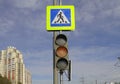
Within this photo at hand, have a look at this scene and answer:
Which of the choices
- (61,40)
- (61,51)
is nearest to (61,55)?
(61,51)

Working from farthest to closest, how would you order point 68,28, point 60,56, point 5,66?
1. point 5,66
2. point 68,28
3. point 60,56

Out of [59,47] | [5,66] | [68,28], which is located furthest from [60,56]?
[5,66]

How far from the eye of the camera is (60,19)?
11734mm

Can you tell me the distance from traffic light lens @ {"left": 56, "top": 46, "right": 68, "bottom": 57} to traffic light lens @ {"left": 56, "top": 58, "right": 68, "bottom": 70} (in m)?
0.14

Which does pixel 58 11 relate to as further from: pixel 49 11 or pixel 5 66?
pixel 5 66

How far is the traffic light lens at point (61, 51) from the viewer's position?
1063cm

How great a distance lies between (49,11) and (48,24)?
414 millimetres

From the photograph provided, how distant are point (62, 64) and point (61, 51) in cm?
37

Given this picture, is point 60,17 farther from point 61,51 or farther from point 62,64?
point 62,64

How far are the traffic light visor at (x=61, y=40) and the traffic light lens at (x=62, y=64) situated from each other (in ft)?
1.54

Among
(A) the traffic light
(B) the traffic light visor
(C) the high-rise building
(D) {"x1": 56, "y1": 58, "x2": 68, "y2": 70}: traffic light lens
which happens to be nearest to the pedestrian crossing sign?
(B) the traffic light visor

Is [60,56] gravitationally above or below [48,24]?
below

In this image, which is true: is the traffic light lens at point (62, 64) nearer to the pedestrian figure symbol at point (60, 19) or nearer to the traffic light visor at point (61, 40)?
the traffic light visor at point (61, 40)

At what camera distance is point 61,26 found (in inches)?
457
